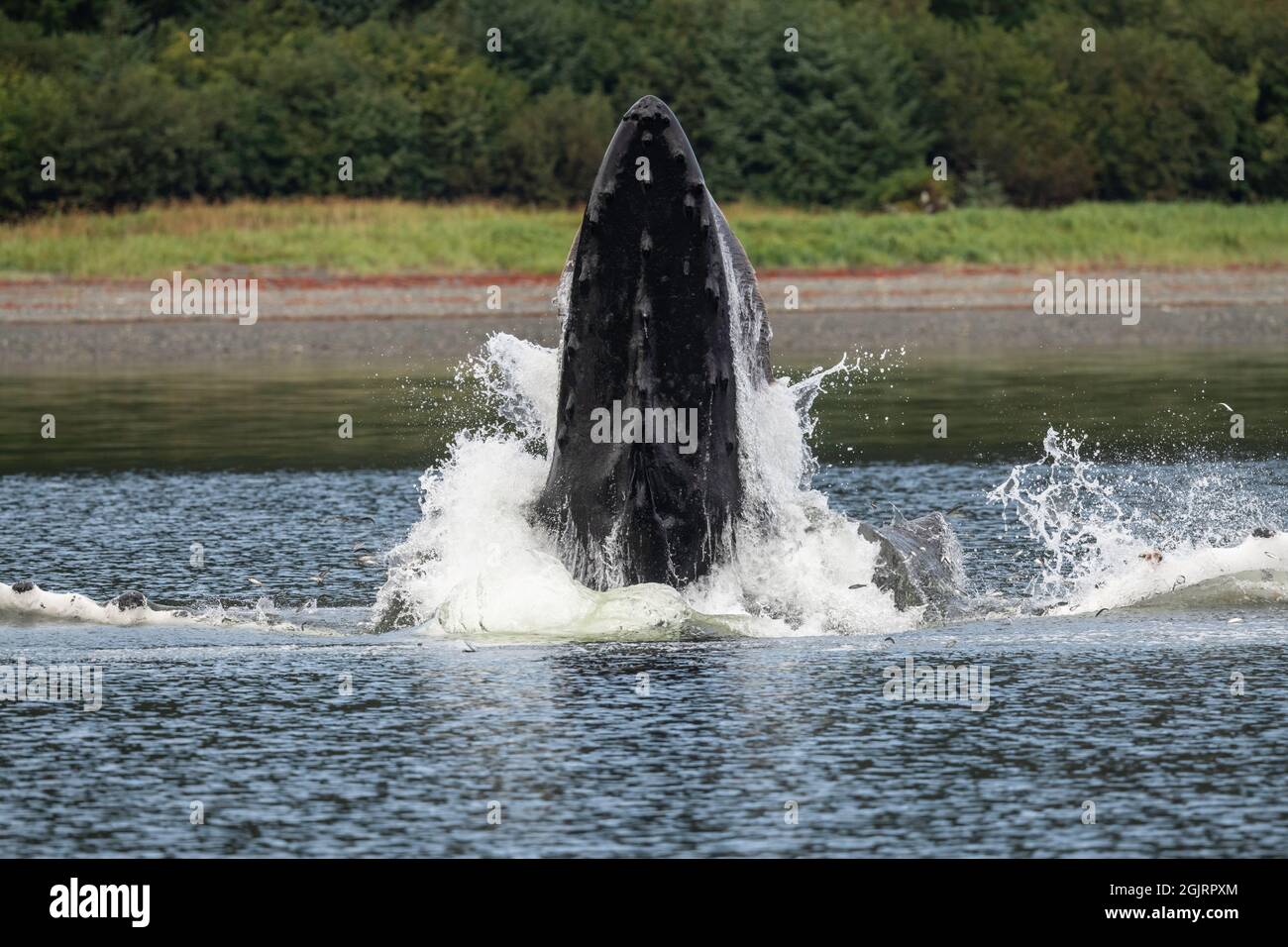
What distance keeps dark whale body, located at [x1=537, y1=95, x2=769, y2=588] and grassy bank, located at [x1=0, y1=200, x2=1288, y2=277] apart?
1724 inches

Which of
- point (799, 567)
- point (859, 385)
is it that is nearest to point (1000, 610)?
point (799, 567)

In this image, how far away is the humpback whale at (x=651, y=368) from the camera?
41.2 feet

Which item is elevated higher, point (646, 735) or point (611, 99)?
point (611, 99)

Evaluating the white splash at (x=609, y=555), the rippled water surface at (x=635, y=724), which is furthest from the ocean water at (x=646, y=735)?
the white splash at (x=609, y=555)

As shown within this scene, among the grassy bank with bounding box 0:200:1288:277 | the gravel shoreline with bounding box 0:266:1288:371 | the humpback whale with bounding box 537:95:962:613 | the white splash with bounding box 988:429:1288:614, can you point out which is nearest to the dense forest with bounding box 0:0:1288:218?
the grassy bank with bounding box 0:200:1288:277

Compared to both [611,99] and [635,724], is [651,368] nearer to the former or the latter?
[635,724]

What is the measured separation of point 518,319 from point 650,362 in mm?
39898

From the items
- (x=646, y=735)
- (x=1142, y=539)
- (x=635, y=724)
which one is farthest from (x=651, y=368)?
(x=1142, y=539)

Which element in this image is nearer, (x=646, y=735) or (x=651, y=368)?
Result: (x=646, y=735)

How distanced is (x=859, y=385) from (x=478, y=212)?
26903 millimetres

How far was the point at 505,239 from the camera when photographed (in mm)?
61000

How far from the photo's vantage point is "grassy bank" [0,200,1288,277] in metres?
57.2

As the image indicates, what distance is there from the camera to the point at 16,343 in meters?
48.9
